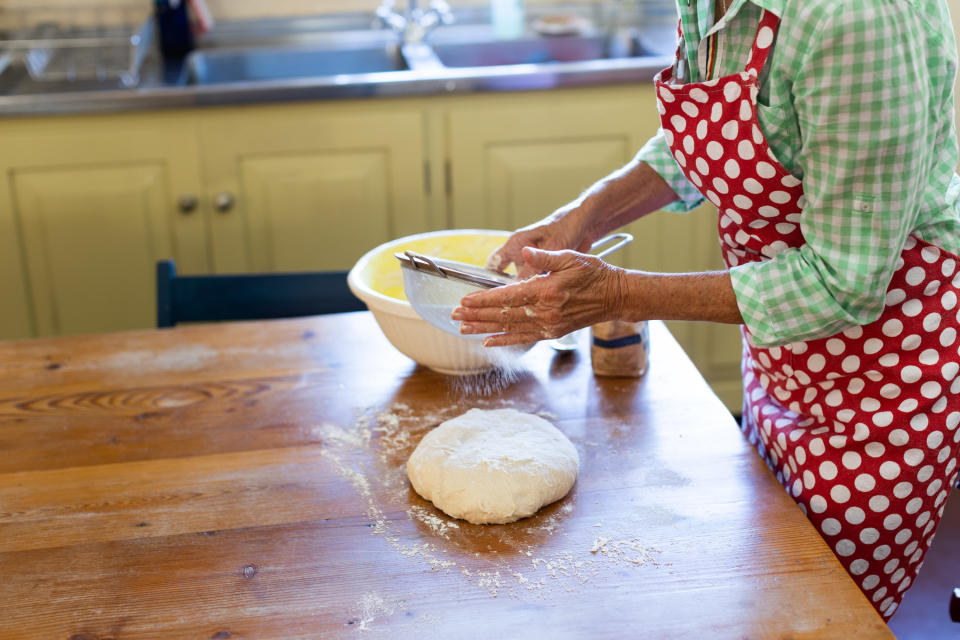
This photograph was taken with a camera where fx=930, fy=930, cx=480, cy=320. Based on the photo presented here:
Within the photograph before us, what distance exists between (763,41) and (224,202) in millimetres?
1495

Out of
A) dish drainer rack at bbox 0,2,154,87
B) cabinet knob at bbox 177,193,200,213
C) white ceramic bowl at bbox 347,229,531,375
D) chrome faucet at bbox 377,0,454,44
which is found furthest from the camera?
chrome faucet at bbox 377,0,454,44

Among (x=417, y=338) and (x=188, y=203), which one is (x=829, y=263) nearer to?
(x=417, y=338)

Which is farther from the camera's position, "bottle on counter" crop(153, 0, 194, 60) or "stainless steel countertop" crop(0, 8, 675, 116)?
"bottle on counter" crop(153, 0, 194, 60)

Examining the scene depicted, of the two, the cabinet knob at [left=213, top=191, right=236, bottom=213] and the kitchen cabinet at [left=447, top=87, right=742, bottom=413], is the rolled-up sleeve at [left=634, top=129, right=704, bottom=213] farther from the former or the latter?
the cabinet knob at [left=213, top=191, right=236, bottom=213]

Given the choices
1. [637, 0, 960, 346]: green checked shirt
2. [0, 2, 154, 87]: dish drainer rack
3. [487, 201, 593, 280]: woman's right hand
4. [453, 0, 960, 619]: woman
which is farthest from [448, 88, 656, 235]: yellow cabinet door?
[637, 0, 960, 346]: green checked shirt

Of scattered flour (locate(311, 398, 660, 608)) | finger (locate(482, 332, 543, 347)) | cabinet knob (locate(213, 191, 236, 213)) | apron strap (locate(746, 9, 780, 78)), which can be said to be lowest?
scattered flour (locate(311, 398, 660, 608))

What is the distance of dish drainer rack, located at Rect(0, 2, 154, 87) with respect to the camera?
2.28m

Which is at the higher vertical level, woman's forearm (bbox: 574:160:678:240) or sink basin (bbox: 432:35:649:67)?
sink basin (bbox: 432:35:649:67)

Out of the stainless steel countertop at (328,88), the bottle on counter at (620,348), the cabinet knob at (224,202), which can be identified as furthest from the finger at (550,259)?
the cabinet knob at (224,202)

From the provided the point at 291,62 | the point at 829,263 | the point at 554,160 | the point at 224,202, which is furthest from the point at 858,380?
the point at 291,62

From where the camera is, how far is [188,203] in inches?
83.9

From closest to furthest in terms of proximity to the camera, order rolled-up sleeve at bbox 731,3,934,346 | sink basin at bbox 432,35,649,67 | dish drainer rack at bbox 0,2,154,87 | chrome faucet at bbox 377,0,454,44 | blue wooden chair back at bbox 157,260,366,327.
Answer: rolled-up sleeve at bbox 731,3,934,346, blue wooden chair back at bbox 157,260,366,327, dish drainer rack at bbox 0,2,154,87, chrome faucet at bbox 377,0,454,44, sink basin at bbox 432,35,649,67

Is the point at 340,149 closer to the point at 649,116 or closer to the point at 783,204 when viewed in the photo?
the point at 649,116

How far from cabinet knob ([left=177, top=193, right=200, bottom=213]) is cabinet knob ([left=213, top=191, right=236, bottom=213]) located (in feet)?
0.14
